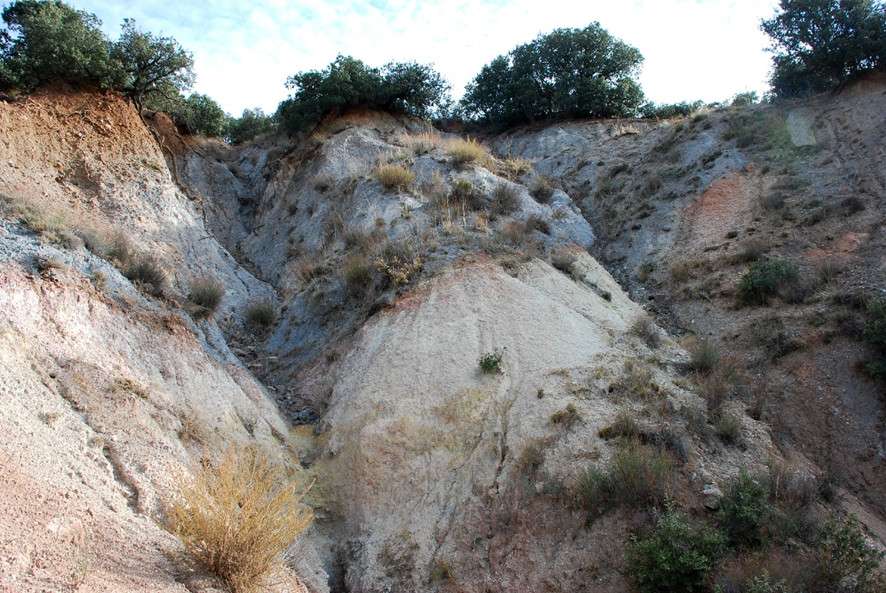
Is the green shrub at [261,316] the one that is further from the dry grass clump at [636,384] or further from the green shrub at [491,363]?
the dry grass clump at [636,384]

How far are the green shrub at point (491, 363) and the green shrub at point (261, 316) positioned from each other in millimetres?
5256

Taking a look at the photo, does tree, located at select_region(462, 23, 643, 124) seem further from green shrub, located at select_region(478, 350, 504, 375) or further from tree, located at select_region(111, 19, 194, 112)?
green shrub, located at select_region(478, 350, 504, 375)

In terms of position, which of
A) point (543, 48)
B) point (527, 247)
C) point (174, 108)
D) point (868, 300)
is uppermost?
point (543, 48)

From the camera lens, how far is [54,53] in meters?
15.4

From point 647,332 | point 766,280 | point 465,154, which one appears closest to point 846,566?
point 647,332

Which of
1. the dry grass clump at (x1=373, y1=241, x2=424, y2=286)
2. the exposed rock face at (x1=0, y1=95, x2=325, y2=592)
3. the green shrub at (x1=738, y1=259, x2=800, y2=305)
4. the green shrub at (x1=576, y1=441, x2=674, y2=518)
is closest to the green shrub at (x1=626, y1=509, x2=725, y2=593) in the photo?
the green shrub at (x1=576, y1=441, x2=674, y2=518)

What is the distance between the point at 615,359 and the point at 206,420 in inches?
246

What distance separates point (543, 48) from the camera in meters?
25.3

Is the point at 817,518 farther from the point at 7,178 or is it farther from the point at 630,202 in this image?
the point at 7,178

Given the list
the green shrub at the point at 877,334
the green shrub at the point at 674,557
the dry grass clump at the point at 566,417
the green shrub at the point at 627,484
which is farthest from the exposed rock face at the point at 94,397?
the green shrub at the point at 877,334

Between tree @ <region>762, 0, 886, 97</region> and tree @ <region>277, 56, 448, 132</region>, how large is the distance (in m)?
11.0

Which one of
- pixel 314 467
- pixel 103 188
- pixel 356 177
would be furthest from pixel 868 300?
pixel 103 188

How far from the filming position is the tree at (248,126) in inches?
973

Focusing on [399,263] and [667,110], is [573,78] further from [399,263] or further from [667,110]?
[399,263]
